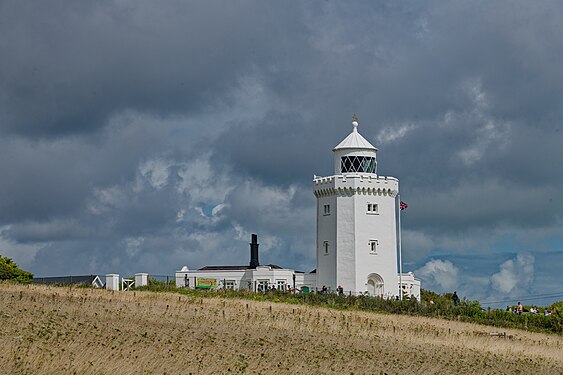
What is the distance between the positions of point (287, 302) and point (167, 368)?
34.2m

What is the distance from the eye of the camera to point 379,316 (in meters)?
48.7

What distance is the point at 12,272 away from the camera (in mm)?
60500

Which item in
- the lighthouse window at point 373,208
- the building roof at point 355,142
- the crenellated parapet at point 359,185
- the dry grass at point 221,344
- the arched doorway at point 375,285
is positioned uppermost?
the building roof at point 355,142

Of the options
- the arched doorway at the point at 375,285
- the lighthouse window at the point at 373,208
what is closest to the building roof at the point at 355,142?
the lighthouse window at the point at 373,208

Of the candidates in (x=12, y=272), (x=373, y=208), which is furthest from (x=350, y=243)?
(x=12, y=272)

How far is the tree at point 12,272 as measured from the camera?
196 ft

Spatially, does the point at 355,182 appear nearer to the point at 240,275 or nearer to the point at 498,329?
the point at 240,275

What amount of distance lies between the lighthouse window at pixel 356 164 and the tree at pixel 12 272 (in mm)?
23867

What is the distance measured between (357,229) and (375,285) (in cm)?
424

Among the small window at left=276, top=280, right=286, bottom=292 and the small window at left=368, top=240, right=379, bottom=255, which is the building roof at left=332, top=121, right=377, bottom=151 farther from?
the small window at left=276, top=280, right=286, bottom=292

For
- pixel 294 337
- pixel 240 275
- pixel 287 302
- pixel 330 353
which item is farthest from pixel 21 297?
pixel 240 275

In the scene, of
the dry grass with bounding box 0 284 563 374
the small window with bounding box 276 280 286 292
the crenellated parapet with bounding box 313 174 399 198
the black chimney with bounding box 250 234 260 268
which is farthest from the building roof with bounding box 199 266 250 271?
the dry grass with bounding box 0 284 563 374

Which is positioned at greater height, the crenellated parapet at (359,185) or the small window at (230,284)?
the crenellated parapet at (359,185)

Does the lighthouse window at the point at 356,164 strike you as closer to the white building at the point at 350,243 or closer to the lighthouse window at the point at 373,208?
the white building at the point at 350,243
